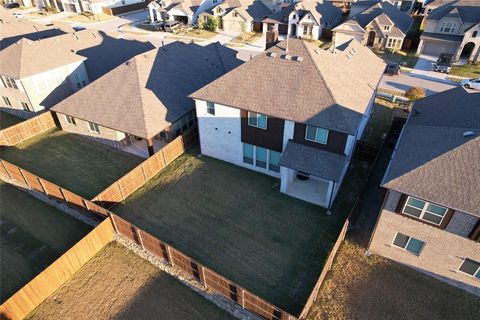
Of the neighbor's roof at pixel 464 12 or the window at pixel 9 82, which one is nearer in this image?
the window at pixel 9 82

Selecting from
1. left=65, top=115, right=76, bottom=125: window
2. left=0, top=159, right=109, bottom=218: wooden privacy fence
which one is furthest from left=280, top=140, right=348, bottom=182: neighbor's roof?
left=65, top=115, right=76, bottom=125: window

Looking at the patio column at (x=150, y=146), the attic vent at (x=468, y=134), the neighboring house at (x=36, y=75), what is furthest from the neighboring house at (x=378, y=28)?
the neighboring house at (x=36, y=75)

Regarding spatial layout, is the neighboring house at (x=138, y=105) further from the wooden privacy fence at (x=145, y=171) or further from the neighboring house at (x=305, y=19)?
the neighboring house at (x=305, y=19)

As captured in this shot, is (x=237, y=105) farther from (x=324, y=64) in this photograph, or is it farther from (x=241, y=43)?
(x=241, y=43)

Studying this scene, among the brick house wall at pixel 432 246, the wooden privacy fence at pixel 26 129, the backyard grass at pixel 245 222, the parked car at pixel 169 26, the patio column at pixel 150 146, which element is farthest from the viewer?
the parked car at pixel 169 26

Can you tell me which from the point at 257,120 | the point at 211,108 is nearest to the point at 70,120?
the point at 211,108

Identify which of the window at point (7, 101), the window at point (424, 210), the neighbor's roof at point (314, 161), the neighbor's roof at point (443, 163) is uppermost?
the neighbor's roof at point (443, 163)
